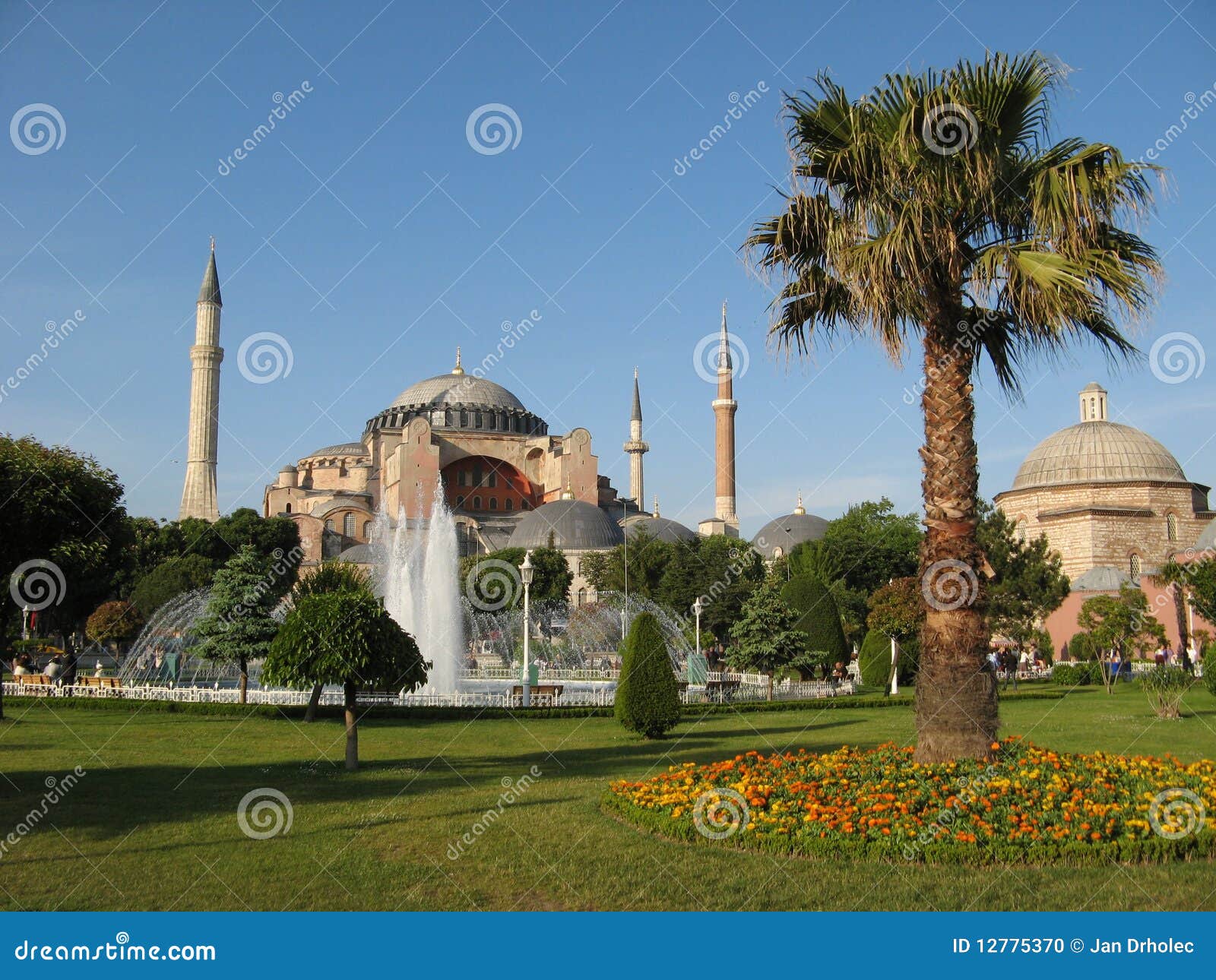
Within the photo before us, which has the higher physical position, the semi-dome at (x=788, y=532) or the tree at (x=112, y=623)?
the semi-dome at (x=788, y=532)

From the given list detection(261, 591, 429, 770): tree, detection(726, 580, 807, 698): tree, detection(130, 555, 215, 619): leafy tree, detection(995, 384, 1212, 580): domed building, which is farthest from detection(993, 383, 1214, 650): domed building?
detection(261, 591, 429, 770): tree

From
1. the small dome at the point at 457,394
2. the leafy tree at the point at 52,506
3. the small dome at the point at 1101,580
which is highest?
the small dome at the point at 457,394

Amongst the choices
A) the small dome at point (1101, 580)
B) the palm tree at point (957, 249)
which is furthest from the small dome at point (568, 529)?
the palm tree at point (957, 249)

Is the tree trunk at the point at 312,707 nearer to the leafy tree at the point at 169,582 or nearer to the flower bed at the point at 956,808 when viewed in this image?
the flower bed at the point at 956,808

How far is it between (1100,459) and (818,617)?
1132 inches

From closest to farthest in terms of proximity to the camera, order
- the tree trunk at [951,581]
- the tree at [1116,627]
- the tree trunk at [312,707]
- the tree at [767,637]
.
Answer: the tree trunk at [951,581] < the tree trunk at [312,707] < the tree at [767,637] < the tree at [1116,627]

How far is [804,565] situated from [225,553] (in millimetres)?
29154

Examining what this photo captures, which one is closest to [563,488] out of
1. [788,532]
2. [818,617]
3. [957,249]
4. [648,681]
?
[788,532]

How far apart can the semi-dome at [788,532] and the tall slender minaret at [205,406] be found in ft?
101

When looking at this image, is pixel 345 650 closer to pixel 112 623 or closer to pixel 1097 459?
pixel 112 623

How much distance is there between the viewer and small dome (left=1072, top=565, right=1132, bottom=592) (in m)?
42.7

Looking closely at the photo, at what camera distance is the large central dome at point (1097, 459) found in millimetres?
47719

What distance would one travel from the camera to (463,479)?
71.5 metres

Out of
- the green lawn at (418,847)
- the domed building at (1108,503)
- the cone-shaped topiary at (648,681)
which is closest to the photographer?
the green lawn at (418,847)
